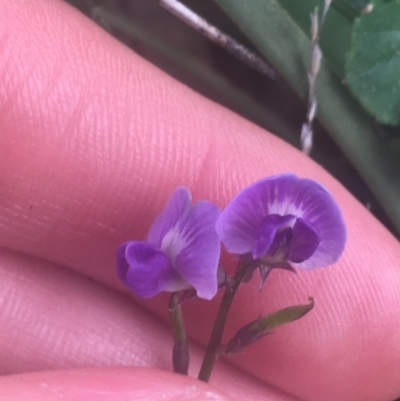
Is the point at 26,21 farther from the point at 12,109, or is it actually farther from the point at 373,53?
the point at 373,53

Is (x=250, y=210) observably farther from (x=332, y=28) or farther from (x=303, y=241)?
(x=332, y=28)

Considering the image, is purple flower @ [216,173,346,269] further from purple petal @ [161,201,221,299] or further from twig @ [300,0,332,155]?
twig @ [300,0,332,155]

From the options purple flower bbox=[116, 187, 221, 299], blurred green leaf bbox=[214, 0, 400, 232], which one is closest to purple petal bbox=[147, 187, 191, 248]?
purple flower bbox=[116, 187, 221, 299]

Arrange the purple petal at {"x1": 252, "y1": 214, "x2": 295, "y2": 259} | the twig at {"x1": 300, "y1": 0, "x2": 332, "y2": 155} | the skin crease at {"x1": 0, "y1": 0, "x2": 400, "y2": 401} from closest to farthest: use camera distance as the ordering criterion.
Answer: the purple petal at {"x1": 252, "y1": 214, "x2": 295, "y2": 259}, the skin crease at {"x1": 0, "y1": 0, "x2": 400, "y2": 401}, the twig at {"x1": 300, "y1": 0, "x2": 332, "y2": 155}

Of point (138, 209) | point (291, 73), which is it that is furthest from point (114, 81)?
point (291, 73)

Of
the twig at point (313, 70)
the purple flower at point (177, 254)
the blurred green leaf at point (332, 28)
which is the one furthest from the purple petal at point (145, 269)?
the blurred green leaf at point (332, 28)

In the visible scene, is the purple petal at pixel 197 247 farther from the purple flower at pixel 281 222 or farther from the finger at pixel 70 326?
the finger at pixel 70 326

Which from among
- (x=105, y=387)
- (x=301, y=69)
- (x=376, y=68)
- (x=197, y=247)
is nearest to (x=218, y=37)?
(x=301, y=69)
